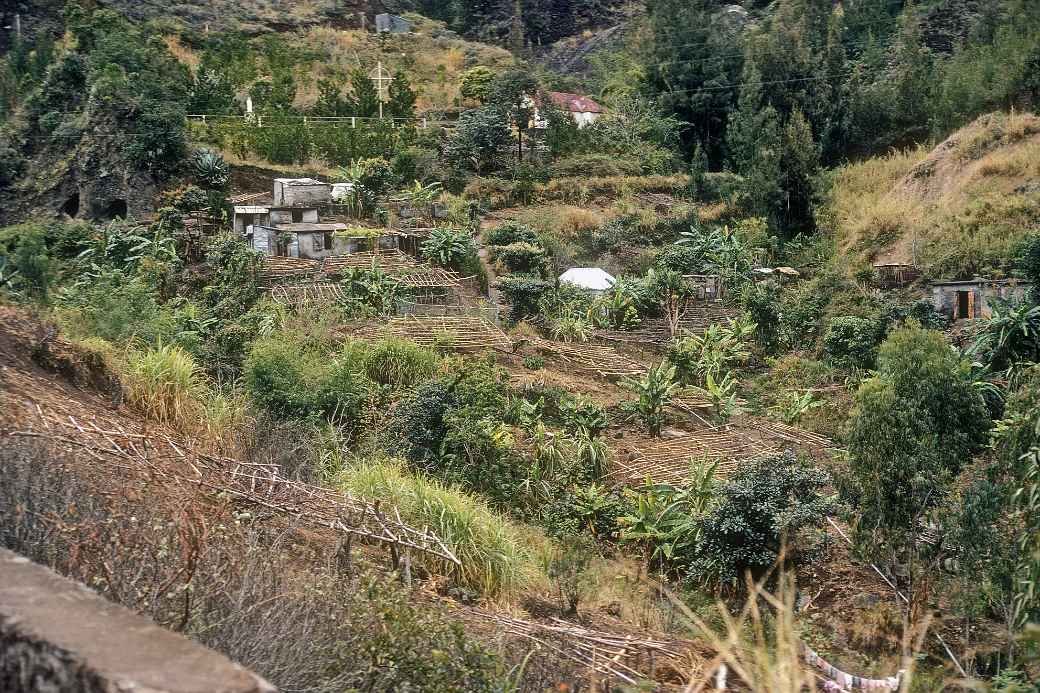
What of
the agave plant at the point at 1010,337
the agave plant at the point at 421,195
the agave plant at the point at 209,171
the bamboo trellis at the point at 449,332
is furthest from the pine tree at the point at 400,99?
the agave plant at the point at 1010,337

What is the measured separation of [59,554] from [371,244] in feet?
53.7

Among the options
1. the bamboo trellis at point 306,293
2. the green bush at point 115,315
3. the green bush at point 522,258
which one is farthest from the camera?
the green bush at point 522,258

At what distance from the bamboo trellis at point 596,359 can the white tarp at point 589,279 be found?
11.2 feet

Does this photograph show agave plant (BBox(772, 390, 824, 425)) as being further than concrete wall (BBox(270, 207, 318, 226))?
No

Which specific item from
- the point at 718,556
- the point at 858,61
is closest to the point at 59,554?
the point at 718,556

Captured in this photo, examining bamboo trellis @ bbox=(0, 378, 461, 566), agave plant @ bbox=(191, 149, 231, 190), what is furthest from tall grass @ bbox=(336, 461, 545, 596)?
agave plant @ bbox=(191, 149, 231, 190)

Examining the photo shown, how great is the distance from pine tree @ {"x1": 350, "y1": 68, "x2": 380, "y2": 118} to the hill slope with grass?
12977 mm

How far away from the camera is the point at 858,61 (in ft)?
107

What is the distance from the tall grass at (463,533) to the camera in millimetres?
7207

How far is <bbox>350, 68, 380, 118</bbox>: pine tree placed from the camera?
29.3m

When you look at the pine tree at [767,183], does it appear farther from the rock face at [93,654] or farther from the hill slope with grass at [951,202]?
the rock face at [93,654]

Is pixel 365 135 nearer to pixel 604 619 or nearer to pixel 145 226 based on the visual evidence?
pixel 145 226

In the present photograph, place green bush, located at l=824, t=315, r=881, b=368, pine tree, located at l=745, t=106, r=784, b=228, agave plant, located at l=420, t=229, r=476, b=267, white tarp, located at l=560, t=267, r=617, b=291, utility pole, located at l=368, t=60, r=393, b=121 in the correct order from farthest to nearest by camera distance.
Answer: utility pole, located at l=368, t=60, r=393, b=121, pine tree, located at l=745, t=106, r=784, b=228, agave plant, located at l=420, t=229, r=476, b=267, white tarp, located at l=560, t=267, r=617, b=291, green bush, located at l=824, t=315, r=881, b=368

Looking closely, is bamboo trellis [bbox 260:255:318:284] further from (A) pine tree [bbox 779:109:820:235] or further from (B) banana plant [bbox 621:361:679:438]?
(A) pine tree [bbox 779:109:820:235]
